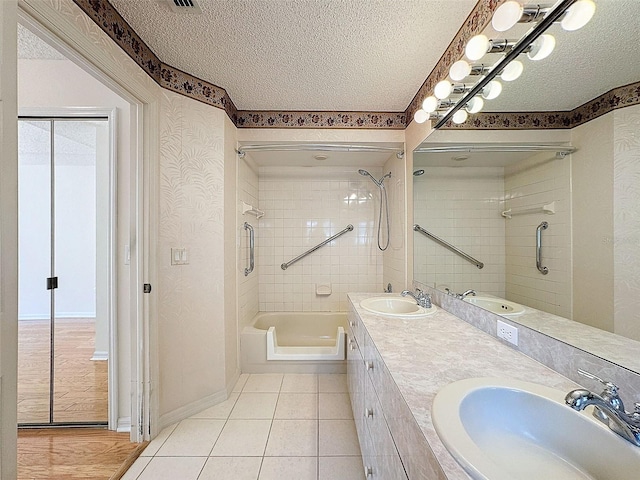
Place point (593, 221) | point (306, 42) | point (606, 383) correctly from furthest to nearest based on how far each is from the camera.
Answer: point (306, 42) → point (593, 221) → point (606, 383)

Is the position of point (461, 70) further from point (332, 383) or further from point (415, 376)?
point (332, 383)

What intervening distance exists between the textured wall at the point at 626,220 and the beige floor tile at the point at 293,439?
1.58 m

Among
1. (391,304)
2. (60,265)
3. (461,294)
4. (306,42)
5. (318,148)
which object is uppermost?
(306,42)

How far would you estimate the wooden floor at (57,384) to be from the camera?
184 cm

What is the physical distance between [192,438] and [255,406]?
45 centimetres

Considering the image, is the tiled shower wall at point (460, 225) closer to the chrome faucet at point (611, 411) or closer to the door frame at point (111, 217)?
the chrome faucet at point (611, 411)

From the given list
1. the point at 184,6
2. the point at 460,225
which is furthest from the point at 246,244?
the point at 460,225

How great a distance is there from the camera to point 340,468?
4.78 ft

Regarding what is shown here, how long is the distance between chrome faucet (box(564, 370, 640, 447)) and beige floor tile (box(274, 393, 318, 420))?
5.44 feet

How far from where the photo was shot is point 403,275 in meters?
2.37

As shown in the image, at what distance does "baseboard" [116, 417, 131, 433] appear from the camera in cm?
176

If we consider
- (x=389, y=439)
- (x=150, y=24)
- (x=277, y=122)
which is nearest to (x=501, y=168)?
(x=389, y=439)

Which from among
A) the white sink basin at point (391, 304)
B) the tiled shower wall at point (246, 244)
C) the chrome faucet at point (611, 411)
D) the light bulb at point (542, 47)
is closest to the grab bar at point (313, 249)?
the tiled shower wall at point (246, 244)

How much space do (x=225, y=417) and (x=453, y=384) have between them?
1.73 m
